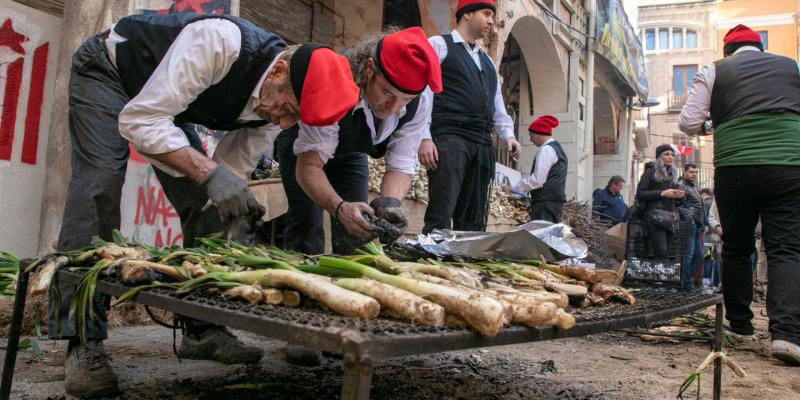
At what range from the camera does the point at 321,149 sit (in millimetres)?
2857

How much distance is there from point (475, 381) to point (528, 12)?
924 cm

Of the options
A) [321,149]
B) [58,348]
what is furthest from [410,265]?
[58,348]

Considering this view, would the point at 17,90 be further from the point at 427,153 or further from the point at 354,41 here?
the point at 354,41

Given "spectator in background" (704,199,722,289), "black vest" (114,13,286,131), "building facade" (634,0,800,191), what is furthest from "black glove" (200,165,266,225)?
"building facade" (634,0,800,191)

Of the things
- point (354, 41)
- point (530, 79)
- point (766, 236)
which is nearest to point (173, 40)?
point (766, 236)

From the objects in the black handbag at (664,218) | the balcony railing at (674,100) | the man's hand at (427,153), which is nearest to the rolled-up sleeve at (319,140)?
the man's hand at (427,153)

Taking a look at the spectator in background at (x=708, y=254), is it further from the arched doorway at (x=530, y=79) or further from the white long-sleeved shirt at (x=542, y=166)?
the white long-sleeved shirt at (x=542, y=166)

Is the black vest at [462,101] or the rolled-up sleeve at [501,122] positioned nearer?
the black vest at [462,101]

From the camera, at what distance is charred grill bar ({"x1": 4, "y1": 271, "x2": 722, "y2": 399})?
0.99 metres

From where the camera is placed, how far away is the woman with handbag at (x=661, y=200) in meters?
6.96

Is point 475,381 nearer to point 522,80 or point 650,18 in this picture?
point 522,80

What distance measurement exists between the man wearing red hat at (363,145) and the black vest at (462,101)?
25.8 inches

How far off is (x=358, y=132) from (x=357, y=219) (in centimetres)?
60

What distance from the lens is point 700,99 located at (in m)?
3.88
